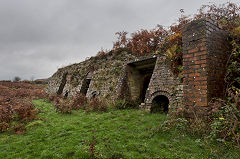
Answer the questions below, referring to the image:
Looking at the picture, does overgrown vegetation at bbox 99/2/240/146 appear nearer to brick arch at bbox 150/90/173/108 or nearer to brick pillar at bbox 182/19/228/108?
brick pillar at bbox 182/19/228/108

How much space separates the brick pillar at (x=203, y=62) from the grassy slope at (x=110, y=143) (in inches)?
50.9

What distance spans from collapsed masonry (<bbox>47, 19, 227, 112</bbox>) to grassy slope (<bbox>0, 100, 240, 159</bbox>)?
1.31 m

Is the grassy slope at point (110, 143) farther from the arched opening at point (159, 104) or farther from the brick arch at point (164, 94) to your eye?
the arched opening at point (159, 104)

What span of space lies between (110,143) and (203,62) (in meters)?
3.36

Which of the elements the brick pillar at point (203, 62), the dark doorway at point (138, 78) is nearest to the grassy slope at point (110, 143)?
the brick pillar at point (203, 62)

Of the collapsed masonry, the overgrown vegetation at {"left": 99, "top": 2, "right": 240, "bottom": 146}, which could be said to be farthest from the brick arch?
the overgrown vegetation at {"left": 99, "top": 2, "right": 240, "bottom": 146}

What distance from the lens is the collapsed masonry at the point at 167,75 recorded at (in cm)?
408

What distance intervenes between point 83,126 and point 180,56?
14.6ft

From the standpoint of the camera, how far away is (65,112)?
7504 millimetres

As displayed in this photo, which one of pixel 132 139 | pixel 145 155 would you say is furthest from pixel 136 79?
pixel 145 155

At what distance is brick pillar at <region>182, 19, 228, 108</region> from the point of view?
3.98 m

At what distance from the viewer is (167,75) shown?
627 cm

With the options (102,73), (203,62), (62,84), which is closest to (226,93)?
(203,62)

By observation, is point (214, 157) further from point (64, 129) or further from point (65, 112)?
point (65, 112)
